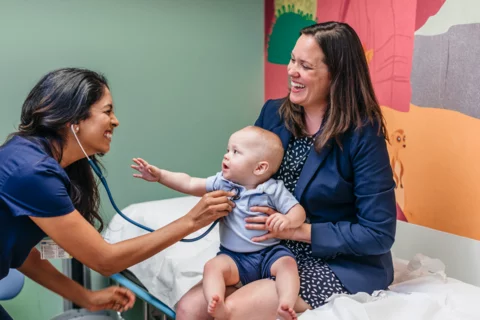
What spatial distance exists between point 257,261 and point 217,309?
0.22 m

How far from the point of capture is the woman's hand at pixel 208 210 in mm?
1618

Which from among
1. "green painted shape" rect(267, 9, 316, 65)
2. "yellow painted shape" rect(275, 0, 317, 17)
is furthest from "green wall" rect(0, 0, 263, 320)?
"yellow painted shape" rect(275, 0, 317, 17)

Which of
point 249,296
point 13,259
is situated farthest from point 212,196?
point 13,259

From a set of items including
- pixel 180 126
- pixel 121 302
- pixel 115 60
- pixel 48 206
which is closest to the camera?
pixel 48 206

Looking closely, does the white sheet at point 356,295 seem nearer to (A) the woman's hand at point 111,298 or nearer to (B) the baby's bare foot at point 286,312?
(B) the baby's bare foot at point 286,312

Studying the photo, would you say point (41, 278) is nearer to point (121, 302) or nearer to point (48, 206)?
point (121, 302)

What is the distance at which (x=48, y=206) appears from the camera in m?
1.43

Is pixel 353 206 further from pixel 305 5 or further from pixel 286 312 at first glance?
pixel 305 5

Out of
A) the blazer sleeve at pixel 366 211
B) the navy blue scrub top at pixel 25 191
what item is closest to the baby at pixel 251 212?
the blazer sleeve at pixel 366 211

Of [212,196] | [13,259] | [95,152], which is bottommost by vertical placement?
[13,259]

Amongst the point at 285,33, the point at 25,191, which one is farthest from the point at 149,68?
the point at 25,191

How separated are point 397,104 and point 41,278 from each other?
59.8 inches

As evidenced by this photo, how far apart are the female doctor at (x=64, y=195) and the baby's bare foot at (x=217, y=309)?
0.73ft

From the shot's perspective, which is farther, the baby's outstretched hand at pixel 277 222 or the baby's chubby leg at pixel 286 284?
the baby's outstretched hand at pixel 277 222
